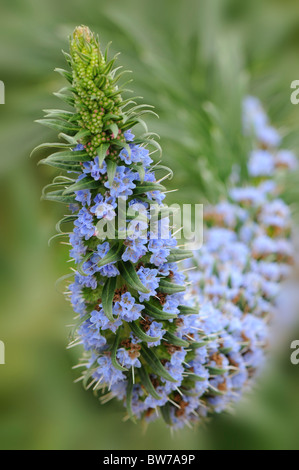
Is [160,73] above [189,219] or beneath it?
above

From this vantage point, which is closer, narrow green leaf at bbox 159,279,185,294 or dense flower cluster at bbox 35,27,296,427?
dense flower cluster at bbox 35,27,296,427

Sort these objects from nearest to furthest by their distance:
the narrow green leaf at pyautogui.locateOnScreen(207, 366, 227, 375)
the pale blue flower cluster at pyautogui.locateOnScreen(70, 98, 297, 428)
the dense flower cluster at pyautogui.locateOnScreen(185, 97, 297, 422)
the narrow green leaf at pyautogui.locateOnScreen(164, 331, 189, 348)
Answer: the pale blue flower cluster at pyautogui.locateOnScreen(70, 98, 297, 428)
the narrow green leaf at pyautogui.locateOnScreen(164, 331, 189, 348)
the narrow green leaf at pyautogui.locateOnScreen(207, 366, 227, 375)
the dense flower cluster at pyautogui.locateOnScreen(185, 97, 297, 422)

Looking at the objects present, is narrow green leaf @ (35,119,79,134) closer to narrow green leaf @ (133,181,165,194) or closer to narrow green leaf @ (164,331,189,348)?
narrow green leaf @ (133,181,165,194)

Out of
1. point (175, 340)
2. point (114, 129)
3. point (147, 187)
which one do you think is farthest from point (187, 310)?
point (114, 129)

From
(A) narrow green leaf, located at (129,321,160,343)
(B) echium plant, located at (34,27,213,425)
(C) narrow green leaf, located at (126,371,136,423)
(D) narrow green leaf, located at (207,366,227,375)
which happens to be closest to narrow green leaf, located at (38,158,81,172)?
(B) echium plant, located at (34,27,213,425)

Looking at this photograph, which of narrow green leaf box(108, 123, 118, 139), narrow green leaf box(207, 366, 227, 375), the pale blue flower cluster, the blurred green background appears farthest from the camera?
the blurred green background

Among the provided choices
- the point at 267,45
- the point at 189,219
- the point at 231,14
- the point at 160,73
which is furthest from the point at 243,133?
the point at 231,14

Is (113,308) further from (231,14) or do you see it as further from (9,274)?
(231,14)
